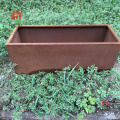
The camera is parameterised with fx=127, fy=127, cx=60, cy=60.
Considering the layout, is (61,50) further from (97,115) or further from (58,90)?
(97,115)

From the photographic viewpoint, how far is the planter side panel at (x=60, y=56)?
1281 millimetres

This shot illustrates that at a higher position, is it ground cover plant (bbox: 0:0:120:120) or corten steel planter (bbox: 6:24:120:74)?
corten steel planter (bbox: 6:24:120:74)

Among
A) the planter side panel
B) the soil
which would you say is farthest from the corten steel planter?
the soil

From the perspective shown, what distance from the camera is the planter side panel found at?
1281 millimetres

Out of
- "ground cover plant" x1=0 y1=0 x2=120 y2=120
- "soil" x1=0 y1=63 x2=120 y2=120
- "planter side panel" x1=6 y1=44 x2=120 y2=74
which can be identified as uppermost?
"planter side panel" x1=6 y1=44 x2=120 y2=74

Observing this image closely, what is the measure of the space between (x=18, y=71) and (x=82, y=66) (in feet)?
2.48

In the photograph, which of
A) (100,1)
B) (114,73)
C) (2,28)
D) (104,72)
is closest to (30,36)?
(2,28)

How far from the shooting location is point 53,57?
1360mm

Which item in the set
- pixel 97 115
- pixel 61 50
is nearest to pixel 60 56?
pixel 61 50

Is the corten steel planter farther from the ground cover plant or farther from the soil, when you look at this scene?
the soil

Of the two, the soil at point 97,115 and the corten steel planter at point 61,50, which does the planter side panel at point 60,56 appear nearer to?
the corten steel planter at point 61,50

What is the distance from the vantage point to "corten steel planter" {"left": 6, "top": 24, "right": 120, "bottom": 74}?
50.0 inches

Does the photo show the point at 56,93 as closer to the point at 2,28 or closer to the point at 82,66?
the point at 82,66

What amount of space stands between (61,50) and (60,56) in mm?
78
